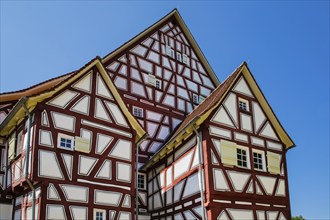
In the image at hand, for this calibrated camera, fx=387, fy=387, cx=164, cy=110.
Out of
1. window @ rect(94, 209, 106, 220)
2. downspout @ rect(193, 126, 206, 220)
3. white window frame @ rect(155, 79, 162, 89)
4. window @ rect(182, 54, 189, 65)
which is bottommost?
window @ rect(94, 209, 106, 220)

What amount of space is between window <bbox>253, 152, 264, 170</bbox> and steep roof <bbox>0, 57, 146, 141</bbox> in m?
5.46

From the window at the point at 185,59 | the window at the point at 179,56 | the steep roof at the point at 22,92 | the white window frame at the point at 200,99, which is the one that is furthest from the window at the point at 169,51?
the steep roof at the point at 22,92

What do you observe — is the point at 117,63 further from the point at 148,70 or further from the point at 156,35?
the point at 156,35

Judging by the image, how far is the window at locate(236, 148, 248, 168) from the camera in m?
17.9

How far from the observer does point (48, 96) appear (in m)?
16.0

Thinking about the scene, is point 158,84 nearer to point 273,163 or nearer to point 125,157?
point 125,157

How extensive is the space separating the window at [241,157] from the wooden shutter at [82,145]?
6.87 m

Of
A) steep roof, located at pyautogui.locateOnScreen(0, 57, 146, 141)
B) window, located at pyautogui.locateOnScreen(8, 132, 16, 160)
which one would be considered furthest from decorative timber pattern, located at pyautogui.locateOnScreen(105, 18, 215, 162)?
window, located at pyautogui.locateOnScreen(8, 132, 16, 160)

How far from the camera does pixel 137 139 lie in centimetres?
1919

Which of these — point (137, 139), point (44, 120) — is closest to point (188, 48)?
point (137, 139)

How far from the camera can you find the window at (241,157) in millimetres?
17906

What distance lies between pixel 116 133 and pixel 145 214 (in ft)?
17.0

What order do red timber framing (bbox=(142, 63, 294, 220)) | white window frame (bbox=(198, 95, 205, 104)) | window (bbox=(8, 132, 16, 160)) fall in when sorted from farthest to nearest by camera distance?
white window frame (bbox=(198, 95, 205, 104))
window (bbox=(8, 132, 16, 160))
red timber framing (bbox=(142, 63, 294, 220))

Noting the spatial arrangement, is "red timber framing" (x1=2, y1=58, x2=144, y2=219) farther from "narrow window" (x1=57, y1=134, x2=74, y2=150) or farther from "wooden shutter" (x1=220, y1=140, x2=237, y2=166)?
"wooden shutter" (x1=220, y1=140, x2=237, y2=166)
